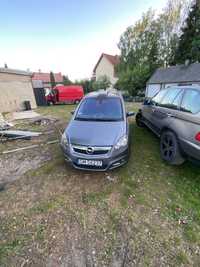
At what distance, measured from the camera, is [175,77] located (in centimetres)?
1908

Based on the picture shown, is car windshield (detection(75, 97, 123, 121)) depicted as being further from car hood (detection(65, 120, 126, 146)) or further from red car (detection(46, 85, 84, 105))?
red car (detection(46, 85, 84, 105))

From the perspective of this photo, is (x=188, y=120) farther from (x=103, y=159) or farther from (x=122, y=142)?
(x=103, y=159)

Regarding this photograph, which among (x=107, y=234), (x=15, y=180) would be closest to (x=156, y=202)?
(x=107, y=234)

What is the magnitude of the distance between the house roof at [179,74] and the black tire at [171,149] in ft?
54.2

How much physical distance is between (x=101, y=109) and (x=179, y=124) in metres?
2.00

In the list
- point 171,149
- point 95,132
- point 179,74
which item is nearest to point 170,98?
point 171,149

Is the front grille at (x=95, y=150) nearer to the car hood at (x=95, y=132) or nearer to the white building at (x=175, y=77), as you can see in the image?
the car hood at (x=95, y=132)

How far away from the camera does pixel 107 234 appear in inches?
82.5

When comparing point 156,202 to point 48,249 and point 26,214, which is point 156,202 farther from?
point 26,214

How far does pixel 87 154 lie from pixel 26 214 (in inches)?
55.8

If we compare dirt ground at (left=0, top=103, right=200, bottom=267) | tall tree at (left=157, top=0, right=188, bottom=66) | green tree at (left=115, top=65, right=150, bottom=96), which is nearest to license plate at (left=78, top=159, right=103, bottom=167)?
dirt ground at (left=0, top=103, right=200, bottom=267)

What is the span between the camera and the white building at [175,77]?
56.4 feet

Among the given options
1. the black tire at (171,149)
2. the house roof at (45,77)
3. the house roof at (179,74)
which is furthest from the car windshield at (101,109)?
the house roof at (45,77)

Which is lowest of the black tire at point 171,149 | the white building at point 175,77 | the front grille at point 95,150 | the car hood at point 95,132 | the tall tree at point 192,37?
the black tire at point 171,149
